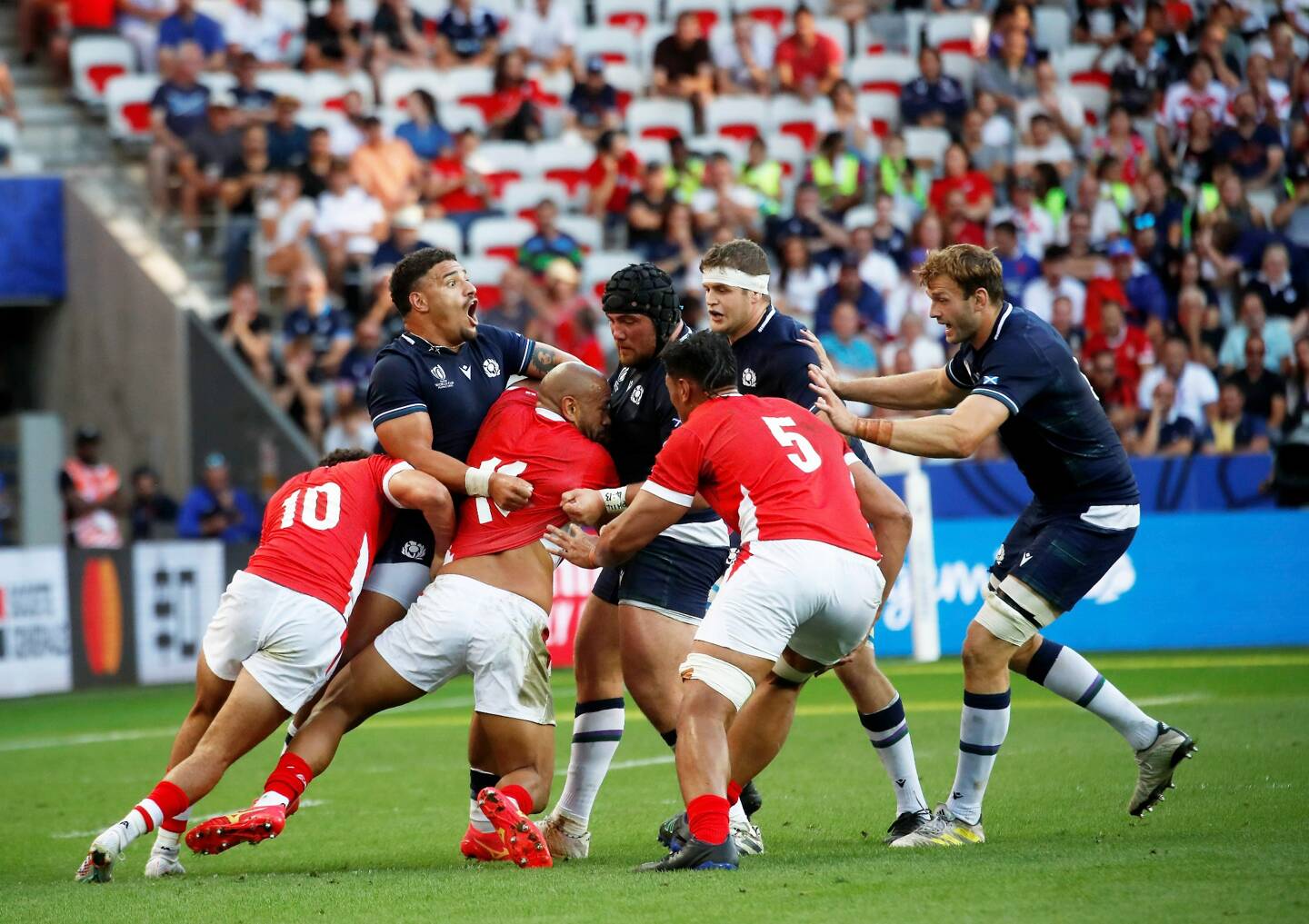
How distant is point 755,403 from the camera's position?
6629 mm

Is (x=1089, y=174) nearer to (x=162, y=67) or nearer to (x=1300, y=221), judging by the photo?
(x=1300, y=221)

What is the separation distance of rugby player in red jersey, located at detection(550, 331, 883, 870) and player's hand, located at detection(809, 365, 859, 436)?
0.17 ft

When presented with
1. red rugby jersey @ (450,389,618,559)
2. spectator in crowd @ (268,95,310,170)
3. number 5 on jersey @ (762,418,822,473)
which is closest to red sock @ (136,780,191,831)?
red rugby jersey @ (450,389,618,559)

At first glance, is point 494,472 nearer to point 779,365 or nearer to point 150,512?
point 779,365

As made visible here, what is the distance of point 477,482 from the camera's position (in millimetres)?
7168

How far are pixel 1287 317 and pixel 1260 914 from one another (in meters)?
13.2

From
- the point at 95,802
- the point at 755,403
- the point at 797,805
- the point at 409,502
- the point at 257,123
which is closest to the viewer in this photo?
the point at 755,403

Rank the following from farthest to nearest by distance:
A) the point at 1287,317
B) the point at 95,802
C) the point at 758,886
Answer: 1. the point at 1287,317
2. the point at 95,802
3. the point at 758,886

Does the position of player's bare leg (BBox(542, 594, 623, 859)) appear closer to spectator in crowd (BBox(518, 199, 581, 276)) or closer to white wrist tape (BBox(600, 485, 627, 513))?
white wrist tape (BBox(600, 485, 627, 513))

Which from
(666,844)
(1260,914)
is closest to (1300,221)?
(666,844)

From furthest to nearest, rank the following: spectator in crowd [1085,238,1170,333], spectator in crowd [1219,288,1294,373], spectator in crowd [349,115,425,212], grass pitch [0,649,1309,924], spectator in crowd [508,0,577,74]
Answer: spectator in crowd [508,0,577,74]
spectator in crowd [349,115,425,212]
spectator in crowd [1085,238,1170,333]
spectator in crowd [1219,288,1294,373]
grass pitch [0,649,1309,924]

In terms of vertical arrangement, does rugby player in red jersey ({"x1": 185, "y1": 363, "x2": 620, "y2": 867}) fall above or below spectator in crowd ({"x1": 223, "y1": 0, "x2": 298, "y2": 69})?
below

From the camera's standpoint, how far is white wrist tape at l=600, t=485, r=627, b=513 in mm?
7164

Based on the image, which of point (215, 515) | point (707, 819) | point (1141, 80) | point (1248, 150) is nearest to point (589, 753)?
point (707, 819)
